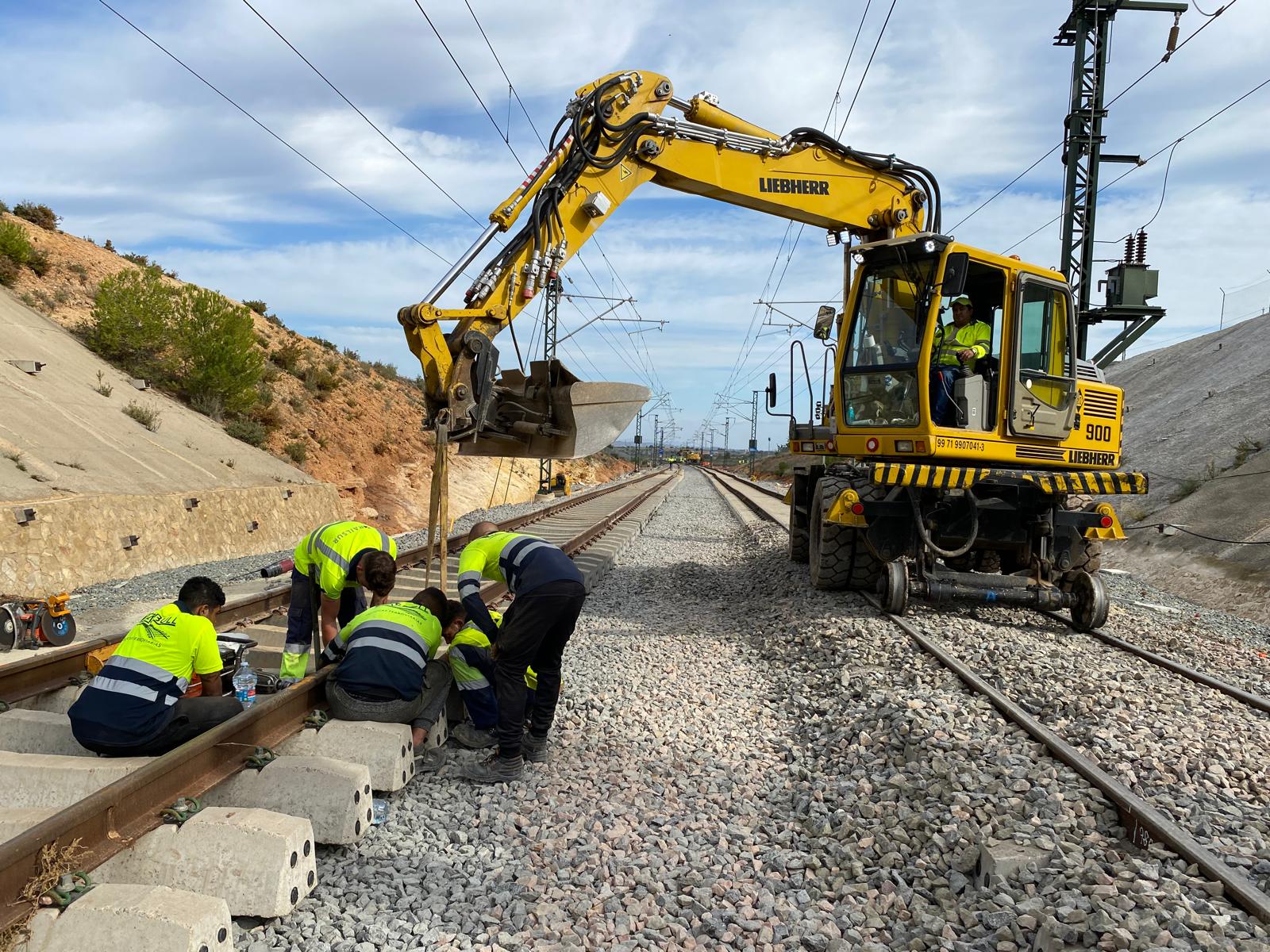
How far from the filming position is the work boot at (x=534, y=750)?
16.1ft

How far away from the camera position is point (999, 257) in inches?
337

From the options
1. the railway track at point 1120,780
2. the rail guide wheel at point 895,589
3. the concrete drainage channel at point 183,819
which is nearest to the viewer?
the concrete drainage channel at point 183,819

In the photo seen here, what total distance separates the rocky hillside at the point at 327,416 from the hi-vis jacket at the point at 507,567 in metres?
16.7

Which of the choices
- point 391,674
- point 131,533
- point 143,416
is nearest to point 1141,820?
point 391,674

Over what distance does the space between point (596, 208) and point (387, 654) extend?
4.92 m

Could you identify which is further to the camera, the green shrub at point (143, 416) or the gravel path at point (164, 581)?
the green shrub at point (143, 416)

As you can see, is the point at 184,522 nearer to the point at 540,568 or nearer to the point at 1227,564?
the point at 540,568

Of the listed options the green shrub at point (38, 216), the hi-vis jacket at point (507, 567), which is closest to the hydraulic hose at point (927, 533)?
the hi-vis jacket at point (507, 567)

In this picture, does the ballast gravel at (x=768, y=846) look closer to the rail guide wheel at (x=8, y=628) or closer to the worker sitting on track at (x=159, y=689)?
the worker sitting on track at (x=159, y=689)

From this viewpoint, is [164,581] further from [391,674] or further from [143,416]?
[143,416]

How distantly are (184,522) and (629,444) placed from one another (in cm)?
14135

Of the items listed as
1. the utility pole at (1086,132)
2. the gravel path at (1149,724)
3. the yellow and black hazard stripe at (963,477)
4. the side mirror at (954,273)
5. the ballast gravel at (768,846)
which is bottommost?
the ballast gravel at (768,846)

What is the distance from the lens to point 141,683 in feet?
13.3

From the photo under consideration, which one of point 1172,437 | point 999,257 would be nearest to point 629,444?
point 1172,437
